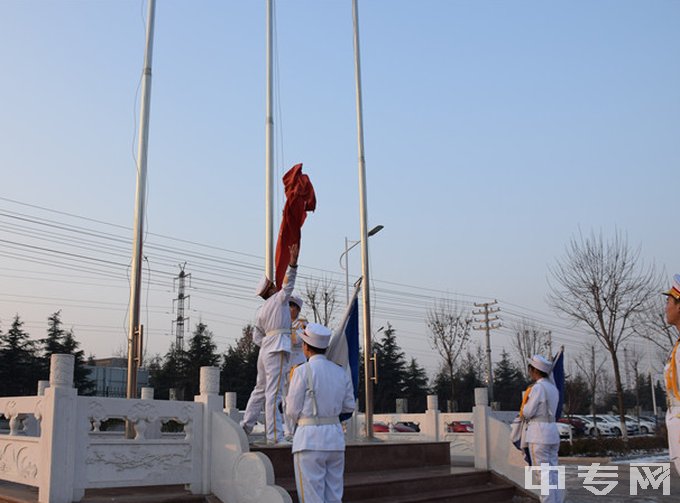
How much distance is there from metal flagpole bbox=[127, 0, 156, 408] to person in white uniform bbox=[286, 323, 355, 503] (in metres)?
3.52

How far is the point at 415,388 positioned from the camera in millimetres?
43969

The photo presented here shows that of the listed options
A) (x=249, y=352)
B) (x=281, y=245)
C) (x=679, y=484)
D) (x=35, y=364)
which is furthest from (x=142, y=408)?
(x=249, y=352)

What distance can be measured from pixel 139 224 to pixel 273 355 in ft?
8.92

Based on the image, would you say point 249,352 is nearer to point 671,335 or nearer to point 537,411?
point 671,335

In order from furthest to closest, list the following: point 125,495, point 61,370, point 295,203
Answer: point 295,203 < point 125,495 < point 61,370

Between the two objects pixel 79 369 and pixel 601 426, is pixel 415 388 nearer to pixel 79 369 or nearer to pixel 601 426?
pixel 601 426

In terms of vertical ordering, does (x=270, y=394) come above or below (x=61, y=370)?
below

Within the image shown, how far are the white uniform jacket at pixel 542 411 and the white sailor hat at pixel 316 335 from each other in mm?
3713

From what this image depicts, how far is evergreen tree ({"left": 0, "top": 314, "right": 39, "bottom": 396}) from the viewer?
29.8 meters

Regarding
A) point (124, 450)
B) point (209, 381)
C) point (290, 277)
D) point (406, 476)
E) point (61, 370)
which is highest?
point (290, 277)

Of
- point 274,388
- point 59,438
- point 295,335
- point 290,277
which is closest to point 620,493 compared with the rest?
point 295,335

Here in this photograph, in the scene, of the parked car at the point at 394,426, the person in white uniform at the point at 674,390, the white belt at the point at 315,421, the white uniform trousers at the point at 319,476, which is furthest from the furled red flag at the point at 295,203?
the person in white uniform at the point at 674,390

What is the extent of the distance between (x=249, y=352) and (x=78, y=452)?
31.5 m

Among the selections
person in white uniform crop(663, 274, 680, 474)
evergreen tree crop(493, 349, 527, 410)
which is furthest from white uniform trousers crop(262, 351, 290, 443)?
evergreen tree crop(493, 349, 527, 410)
